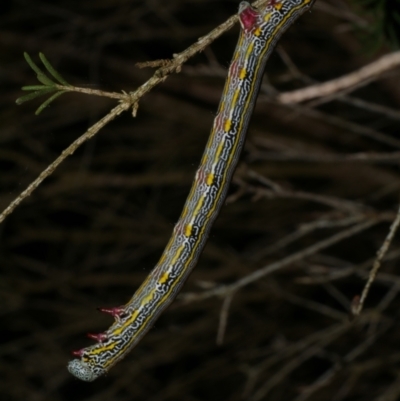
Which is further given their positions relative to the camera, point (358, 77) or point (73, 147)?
point (358, 77)

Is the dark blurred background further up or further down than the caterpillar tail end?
further up

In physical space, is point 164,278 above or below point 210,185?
below

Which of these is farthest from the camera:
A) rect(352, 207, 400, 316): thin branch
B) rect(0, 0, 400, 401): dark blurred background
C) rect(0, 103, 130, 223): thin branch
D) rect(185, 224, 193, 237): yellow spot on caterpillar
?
rect(0, 0, 400, 401): dark blurred background

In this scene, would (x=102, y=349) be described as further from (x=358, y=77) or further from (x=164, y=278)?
(x=358, y=77)

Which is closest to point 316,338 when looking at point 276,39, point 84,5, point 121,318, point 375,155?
point 375,155

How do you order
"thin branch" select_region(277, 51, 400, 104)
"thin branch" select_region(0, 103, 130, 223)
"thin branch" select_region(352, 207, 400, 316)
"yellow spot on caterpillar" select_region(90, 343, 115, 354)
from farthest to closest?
"thin branch" select_region(277, 51, 400, 104) → "yellow spot on caterpillar" select_region(90, 343, 115, 354) → "thin branch" select_region(352, 207, 400, 316) → "thin branch" select_region(0, 103, 130, 223)

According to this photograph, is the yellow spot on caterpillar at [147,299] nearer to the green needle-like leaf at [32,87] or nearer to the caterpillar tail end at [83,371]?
the caterpillar tail end at [83,371]

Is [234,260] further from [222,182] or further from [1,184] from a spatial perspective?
[222,182]

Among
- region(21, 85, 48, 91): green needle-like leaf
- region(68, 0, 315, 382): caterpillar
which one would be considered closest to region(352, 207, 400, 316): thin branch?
region(68, 0, 315, 382): caterpillar

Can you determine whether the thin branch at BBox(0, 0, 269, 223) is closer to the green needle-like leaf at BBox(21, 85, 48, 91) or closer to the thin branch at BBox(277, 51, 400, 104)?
the green needle-like leaf at BBox(21, 85, 48, 91)

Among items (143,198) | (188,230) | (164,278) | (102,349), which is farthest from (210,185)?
(143,198)
